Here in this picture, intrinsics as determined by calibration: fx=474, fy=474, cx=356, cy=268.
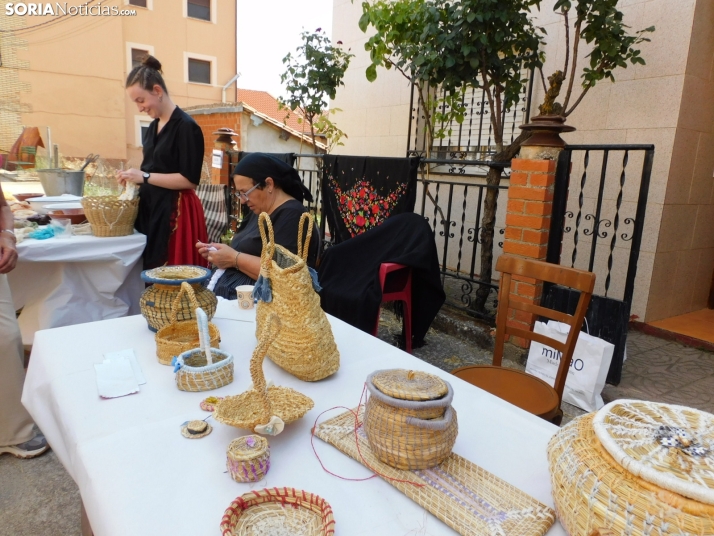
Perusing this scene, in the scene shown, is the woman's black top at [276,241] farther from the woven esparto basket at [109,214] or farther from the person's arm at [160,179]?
the woven esparto basket at [109,214]

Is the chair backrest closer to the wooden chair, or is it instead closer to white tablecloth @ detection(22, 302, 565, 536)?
the wooden chair

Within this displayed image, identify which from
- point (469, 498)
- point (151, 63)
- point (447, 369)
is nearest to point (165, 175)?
point (151, 63)

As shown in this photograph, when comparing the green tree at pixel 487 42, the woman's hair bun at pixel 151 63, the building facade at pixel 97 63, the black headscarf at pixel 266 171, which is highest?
the building facade at pixel 97 63

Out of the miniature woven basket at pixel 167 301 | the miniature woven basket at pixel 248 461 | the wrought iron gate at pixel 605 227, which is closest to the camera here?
the miniature woven basket at pixel 248 461

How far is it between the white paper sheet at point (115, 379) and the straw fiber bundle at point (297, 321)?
0.37 m

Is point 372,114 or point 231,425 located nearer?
point 231,425

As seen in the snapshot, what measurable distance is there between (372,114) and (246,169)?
385 cm

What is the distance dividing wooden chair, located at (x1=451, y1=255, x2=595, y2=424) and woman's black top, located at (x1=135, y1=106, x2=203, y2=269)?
1.82 meters

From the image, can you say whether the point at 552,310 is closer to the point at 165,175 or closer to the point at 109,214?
the point at 165,175

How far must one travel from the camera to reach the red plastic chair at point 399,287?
2740 mm

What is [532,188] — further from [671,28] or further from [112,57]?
[112,57]

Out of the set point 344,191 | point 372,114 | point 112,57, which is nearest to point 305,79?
point 372,114

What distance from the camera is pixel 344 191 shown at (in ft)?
12.7

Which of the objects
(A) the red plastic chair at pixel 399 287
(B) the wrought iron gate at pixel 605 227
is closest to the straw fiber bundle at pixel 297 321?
(A) the red plastic chair at pixel 399 287
